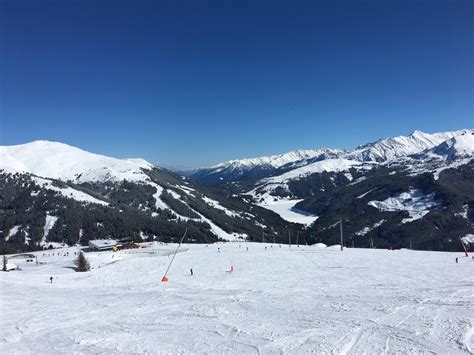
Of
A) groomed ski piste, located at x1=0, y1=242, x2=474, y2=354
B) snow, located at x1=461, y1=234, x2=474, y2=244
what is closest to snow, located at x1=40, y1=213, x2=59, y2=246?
groomed ski piste, located at x1=0, y1=242, x2=474, y2=354

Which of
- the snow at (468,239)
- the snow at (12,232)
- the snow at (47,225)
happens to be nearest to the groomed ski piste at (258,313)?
the snow at (47,225)

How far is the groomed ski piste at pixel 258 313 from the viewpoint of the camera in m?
20.8

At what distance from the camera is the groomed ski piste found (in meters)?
20.8

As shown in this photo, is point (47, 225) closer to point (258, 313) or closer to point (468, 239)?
point (258, 313)

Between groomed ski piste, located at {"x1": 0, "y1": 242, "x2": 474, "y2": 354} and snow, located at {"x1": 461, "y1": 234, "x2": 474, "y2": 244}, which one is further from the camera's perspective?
snow, located at {"x1": 461, "y1": 234, "x2": 474, "y2": 244}

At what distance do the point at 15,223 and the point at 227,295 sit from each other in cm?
18441

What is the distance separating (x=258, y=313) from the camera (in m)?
28.5

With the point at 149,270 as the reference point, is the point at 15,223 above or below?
above

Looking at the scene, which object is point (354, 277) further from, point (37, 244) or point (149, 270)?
point (37, 244)

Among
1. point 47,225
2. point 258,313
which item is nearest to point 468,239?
point 258,313

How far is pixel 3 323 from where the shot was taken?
2838 cm

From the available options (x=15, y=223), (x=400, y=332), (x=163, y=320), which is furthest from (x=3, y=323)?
(x=15, y=223)

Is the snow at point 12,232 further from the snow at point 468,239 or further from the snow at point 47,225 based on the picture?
the snow at point 468,239

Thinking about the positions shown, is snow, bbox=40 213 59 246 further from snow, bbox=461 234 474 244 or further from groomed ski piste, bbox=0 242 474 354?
snow, bbox=461 234 474 244
